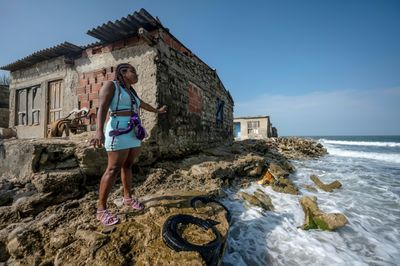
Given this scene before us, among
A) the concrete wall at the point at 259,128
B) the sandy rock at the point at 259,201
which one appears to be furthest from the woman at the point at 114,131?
the concrete wall at the point at 259,128

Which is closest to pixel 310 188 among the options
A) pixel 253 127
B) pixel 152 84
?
pixel 152 84

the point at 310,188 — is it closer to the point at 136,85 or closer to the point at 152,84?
the point at 152,84

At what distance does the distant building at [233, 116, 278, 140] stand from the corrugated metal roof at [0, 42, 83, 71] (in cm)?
1927

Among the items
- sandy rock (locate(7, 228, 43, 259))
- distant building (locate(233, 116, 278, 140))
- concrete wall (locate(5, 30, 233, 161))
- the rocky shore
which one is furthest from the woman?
distant building (locate(233, 116, 278, 140))

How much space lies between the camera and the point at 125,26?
4609mm

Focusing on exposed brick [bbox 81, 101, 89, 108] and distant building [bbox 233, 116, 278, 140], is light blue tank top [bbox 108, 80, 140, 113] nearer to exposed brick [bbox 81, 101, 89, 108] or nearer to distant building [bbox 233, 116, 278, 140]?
exposed brick [bbox 81, 101, 89, 108]

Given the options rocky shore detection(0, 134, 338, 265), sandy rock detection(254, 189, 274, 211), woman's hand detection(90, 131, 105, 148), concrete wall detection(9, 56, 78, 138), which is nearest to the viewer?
rocky shore detection(0, 134, 338, 265)

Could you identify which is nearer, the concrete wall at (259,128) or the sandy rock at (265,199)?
the sandy rock at (265,199)

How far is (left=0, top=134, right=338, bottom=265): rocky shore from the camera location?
1.76 metres

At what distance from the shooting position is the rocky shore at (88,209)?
1.76m

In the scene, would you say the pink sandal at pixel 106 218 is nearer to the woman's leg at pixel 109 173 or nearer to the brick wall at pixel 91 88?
the woman's leg at pixel 109 173

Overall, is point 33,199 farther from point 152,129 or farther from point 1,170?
point 152,129

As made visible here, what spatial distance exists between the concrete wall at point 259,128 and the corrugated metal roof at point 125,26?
20.4 metres

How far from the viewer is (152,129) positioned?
14.9 feet
